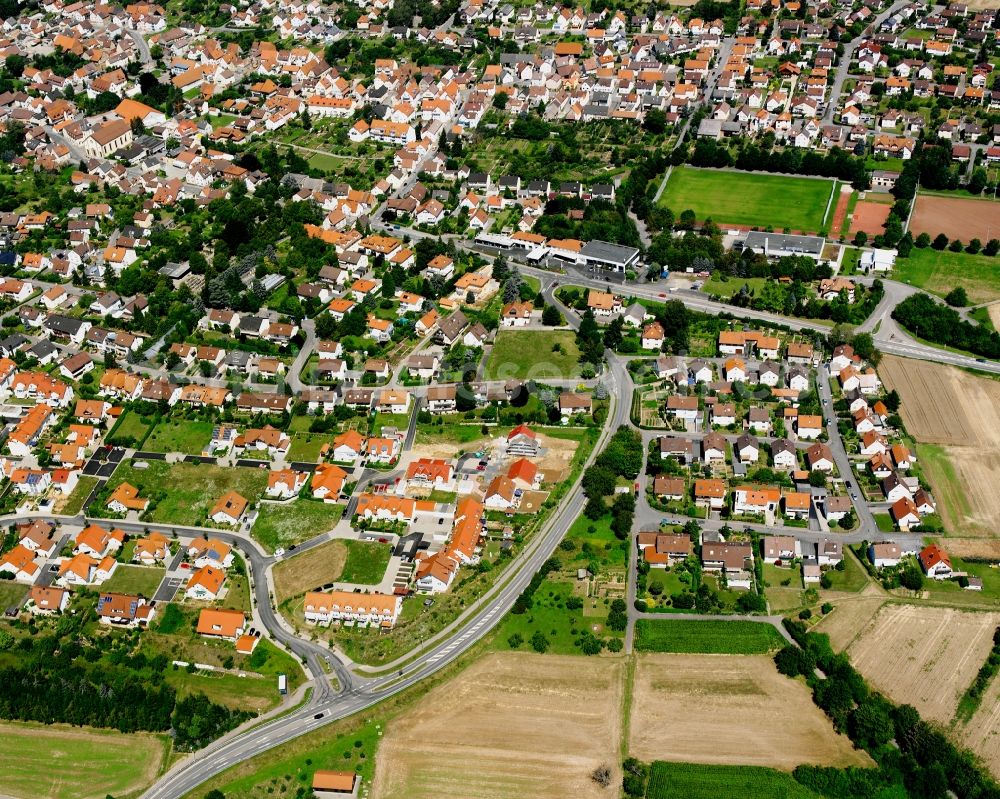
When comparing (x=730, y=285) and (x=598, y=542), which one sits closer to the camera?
(x=598, y=542)

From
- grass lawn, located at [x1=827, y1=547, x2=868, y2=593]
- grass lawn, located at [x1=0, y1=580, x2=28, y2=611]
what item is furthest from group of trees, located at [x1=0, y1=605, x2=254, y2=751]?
→ grass lawn, located at [x1=827, y1=547, x2=868, y2=593]

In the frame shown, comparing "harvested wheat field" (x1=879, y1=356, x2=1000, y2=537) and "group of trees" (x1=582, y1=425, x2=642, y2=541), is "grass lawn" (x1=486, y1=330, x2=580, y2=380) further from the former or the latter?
"harvested wheat field" (x1=879, y1=356, x2=1000, y2=537)

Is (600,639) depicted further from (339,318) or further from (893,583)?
(339,318)

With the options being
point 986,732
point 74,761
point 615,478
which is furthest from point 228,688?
point 986,732

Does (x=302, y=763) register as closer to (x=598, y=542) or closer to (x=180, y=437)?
(x=598, y=542)

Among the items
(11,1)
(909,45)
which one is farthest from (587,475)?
(11,1)

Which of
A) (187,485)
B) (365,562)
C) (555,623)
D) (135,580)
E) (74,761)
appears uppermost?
(555,623)

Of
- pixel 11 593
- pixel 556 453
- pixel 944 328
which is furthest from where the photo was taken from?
pixel 944 328
